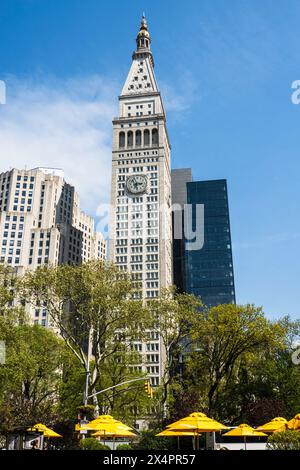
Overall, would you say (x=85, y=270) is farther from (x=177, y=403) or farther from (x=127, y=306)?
(x=177, y=403)

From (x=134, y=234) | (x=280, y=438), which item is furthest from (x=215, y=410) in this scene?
(x=134, y=234)

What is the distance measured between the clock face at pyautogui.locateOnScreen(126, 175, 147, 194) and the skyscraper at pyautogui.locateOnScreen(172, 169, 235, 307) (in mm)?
37692

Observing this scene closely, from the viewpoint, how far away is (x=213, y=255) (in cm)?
15725

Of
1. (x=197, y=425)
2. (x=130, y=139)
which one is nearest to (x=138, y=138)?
(x=130, y=139)

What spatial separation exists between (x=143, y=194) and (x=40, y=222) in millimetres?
40585

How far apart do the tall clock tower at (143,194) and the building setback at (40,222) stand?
25.8 metres

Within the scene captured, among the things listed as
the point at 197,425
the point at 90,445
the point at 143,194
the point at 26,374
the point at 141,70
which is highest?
the point at 141,70

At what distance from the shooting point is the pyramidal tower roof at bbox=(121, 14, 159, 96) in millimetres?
143375

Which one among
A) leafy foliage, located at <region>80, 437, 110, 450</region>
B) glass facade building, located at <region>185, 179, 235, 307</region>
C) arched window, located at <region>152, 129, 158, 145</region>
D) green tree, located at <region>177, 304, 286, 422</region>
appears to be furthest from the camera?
glass facade building, located at <region>185, 179, 235, 307</region>

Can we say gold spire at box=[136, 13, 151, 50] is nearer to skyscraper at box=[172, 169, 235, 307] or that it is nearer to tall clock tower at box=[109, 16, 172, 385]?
tall clock tower at box=[109, 16, 172, 385]

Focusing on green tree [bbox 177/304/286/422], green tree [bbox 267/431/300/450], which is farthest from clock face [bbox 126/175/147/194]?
green tree [bbox 267/431/300/450]

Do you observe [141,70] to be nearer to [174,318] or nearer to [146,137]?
[146,137]

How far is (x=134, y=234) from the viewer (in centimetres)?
12244
